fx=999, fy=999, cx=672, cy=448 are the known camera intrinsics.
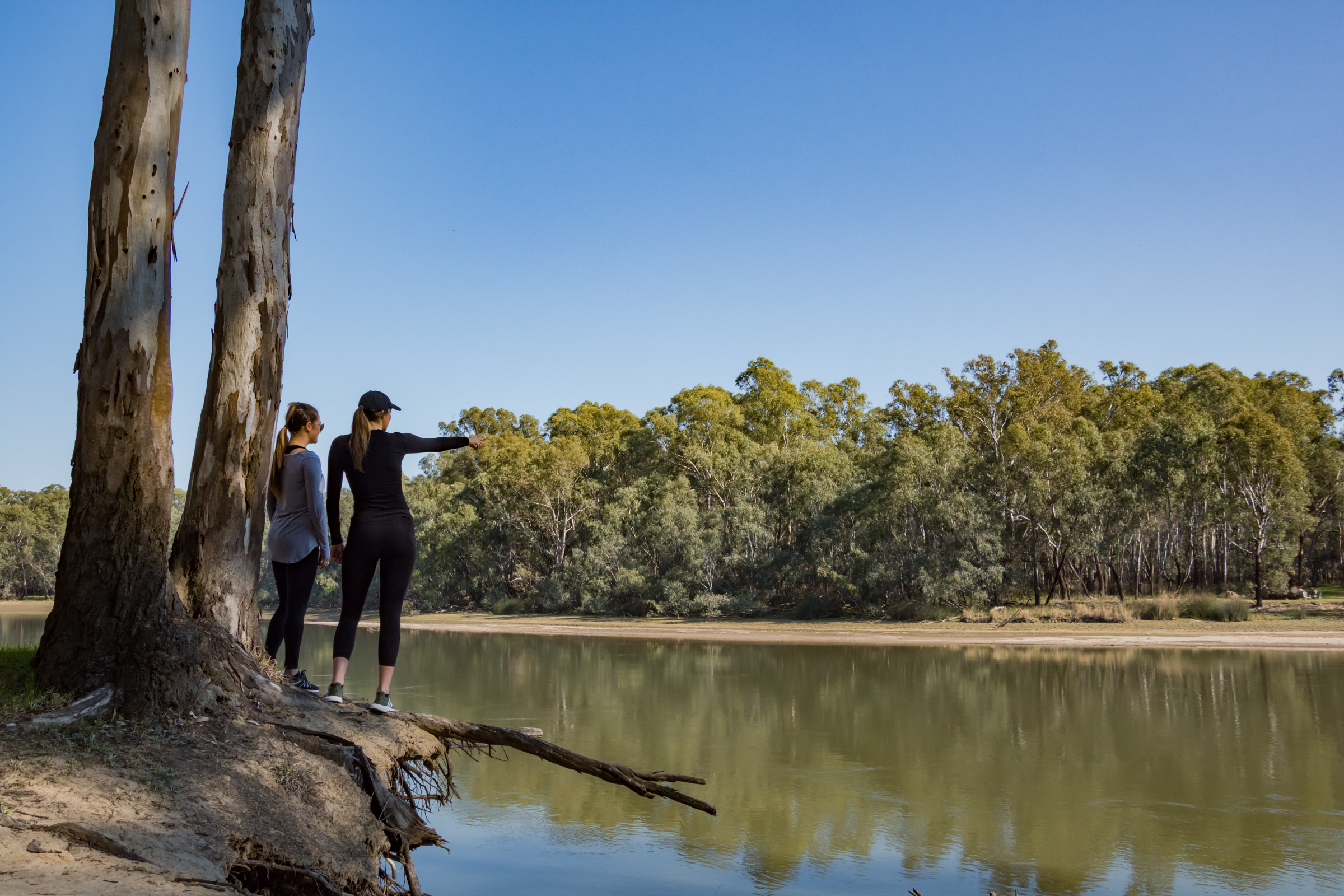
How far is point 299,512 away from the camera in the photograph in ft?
16.1

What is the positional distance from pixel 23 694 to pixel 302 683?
49.2 inches

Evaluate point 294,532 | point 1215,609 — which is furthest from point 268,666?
point 1215,609

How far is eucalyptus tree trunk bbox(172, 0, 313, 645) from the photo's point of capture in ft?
15.5

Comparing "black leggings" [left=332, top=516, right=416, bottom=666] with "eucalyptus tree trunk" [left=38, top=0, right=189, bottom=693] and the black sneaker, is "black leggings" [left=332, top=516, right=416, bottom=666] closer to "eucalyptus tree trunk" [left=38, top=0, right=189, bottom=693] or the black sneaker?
the black sneaker

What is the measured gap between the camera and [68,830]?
9.03ft

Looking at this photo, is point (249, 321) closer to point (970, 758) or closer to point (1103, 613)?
point (970, 758)

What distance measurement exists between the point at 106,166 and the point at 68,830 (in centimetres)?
278

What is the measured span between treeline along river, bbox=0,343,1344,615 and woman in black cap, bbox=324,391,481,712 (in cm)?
1674

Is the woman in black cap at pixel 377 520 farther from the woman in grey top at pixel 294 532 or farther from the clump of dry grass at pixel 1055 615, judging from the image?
the clump of dry grass at pixel 1055 615

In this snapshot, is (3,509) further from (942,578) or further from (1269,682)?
(1269,682)

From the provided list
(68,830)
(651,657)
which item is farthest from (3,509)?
(68,830)

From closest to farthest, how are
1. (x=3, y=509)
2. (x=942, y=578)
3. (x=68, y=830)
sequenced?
(x=68, y=830), (x=942, y=578), (x=3, y=509)

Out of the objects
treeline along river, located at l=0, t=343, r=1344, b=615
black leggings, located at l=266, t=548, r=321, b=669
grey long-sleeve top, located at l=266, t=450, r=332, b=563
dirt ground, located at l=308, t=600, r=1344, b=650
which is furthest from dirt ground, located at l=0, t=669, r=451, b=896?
dirt ground, located at l=308, t=600, r=1344, b=650

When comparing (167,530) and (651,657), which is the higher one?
(167,530)
